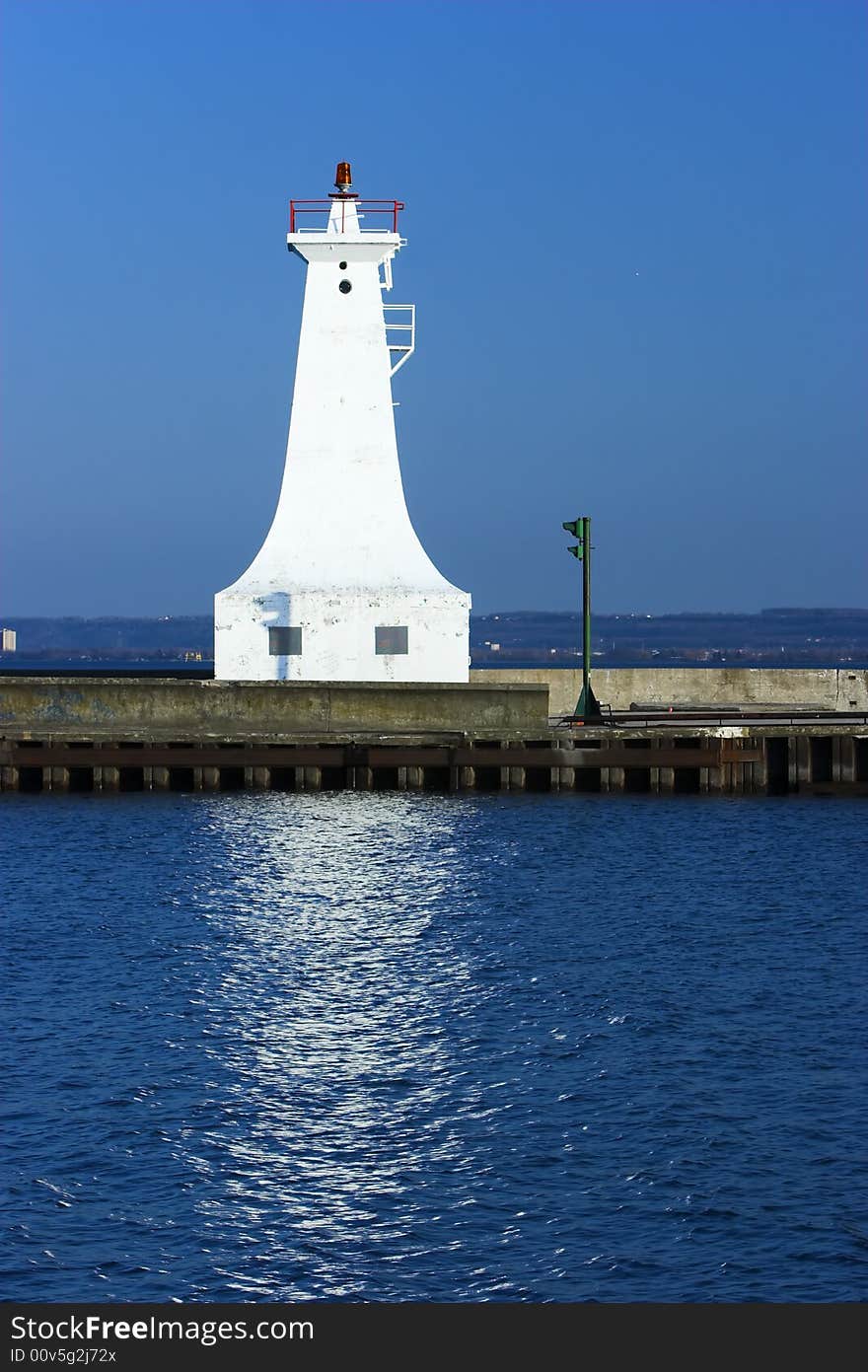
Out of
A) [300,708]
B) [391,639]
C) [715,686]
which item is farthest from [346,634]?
[715,686]

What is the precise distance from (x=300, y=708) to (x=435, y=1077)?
20835 mm

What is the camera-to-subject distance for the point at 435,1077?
17047 mm

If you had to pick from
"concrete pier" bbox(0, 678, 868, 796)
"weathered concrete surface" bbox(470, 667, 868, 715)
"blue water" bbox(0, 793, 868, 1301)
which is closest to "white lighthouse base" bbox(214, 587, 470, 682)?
"concrete pier" bbox(0, 678, 868, 796)

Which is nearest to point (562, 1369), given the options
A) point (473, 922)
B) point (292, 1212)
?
point (292, 1212)

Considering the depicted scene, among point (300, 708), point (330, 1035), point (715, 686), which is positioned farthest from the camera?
point (715, 686)

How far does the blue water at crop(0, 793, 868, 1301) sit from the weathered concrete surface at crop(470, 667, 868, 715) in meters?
15.9

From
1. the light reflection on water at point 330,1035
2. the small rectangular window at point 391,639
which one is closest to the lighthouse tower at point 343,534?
the small rectangular window at point 391,639

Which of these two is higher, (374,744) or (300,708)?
(300,708)

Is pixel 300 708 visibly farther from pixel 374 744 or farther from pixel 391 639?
pixel 391 639

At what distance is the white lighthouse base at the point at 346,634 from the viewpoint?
127 ft

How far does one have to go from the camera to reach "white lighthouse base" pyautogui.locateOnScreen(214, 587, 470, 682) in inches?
1523

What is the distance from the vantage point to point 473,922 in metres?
25.2

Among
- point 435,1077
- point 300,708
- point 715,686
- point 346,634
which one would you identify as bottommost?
point 435,1077

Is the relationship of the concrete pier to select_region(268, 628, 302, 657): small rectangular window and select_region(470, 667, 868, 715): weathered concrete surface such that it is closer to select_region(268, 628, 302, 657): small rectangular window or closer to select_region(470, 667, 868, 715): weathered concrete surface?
select_region(268, 628, 302, 657): small rectangular window
